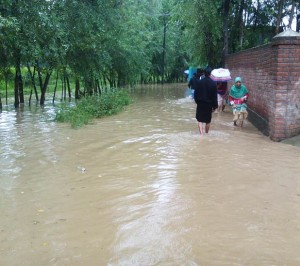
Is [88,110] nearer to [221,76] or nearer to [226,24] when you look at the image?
[221,76]

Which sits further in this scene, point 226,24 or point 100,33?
point 226,24

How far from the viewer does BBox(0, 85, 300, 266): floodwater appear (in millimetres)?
4016

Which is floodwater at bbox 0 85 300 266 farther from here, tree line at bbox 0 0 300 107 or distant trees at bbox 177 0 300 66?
distant trees at bbox 177 0 300 66

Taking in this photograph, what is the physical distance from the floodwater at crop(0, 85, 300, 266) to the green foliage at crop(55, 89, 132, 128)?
2.99 m

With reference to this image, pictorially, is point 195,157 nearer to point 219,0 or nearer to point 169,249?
point 169,249

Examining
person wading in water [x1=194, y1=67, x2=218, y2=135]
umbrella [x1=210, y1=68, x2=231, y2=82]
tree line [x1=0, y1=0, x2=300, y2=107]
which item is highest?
tree line [x1=0, y1=0, x2=300, y2=107]

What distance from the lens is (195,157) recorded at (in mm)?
7988

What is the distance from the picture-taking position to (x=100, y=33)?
17141 millimetres

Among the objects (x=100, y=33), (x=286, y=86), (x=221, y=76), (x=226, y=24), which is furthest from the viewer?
(x=226, y=24)

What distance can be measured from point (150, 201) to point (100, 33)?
1302 cm

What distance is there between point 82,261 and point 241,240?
1706mm

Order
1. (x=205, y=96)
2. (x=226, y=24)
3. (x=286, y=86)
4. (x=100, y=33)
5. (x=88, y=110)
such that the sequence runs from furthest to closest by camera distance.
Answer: (x=226, y=24) → (x=100, y=33) → (x=88, y=110) → (x=205, y=96) → (x=286, y=86)

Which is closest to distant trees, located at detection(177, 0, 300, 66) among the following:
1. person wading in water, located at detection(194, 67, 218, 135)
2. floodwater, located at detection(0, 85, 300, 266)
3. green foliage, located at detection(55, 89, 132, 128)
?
green foliage, located at detection(55, 89, 132, 128)

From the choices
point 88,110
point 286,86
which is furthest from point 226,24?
point 286,86
